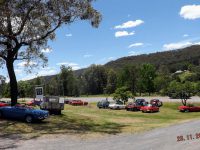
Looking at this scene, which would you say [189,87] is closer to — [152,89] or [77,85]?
[152,89]

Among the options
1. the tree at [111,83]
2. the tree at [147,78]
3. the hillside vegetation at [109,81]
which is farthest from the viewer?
the tree at [111,83]

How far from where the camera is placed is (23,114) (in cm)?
3228

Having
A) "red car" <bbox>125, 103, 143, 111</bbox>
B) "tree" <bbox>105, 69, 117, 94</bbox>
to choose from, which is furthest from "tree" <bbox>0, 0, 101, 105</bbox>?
"tree" <bbox>105, 69, 117, 94</bbox>

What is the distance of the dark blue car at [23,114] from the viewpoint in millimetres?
32312

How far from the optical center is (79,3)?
120 ft

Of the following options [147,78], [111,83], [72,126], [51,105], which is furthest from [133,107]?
[111,83]

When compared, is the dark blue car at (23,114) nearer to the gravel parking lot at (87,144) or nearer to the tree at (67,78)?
the gravel parking lot at (87,144)

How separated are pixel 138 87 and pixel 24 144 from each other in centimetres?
11326

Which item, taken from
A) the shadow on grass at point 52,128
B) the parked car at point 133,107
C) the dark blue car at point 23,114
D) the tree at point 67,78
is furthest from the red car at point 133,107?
the tree at point 67,78

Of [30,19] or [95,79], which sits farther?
[95,79]

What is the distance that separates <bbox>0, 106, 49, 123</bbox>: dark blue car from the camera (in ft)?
106

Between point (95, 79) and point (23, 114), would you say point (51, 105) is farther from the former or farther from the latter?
point (95, 79)

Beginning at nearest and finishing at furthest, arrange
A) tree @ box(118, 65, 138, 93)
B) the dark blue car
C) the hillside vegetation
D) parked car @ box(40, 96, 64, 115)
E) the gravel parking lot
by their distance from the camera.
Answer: the gravel parking lot → the dark blue car → parked car @ box(40, 96, 64, 115) → the hillside vegetation → tree @ box(118, 65, 138, 93)

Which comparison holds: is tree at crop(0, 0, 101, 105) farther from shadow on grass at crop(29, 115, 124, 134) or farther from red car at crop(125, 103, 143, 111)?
red car at crop(125, 103, 143, 111)
